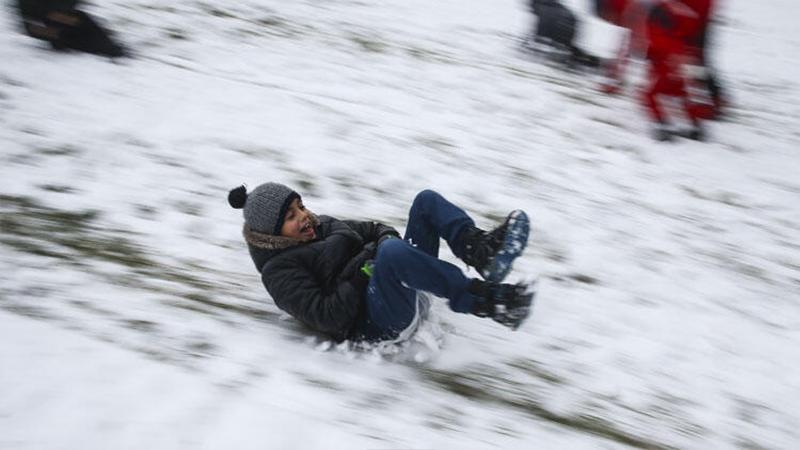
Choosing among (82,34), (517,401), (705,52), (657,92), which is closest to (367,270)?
(517,401)

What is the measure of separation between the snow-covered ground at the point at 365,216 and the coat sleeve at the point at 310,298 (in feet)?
0.55

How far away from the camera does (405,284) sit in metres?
2.67

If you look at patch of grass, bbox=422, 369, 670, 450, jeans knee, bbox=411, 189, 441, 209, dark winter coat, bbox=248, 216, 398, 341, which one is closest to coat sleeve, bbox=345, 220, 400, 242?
dark winter coat, bbox=248, 216, 398, 341

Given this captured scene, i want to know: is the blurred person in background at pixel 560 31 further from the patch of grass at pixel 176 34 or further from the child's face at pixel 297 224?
the child's face at pixel 297 224

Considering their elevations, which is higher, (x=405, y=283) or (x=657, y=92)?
(x=657, y=92)

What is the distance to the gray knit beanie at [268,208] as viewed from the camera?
9.17ft

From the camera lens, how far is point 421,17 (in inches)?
357

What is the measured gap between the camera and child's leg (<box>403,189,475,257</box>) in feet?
9.76

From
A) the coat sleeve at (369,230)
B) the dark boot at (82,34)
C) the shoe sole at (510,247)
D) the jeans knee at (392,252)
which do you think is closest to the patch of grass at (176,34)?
the dark boot at (82,34)

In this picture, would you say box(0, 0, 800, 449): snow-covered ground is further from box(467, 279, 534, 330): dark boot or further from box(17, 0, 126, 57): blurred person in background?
box(467, 279, 534, 330): dark boot

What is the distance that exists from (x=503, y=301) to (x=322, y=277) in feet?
2.91

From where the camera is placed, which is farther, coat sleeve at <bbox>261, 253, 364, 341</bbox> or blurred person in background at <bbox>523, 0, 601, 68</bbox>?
blurred person in background at <bbox>523, 0, 601, 68</bbox>

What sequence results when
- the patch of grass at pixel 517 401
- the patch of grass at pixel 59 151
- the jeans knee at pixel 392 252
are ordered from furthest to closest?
the patch of grass at pixel 59 151 → the jeans knee at pixel 392 252 → the patch of grass at pixel 517 401

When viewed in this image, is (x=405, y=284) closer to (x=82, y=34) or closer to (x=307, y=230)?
(x=307, y=230)
